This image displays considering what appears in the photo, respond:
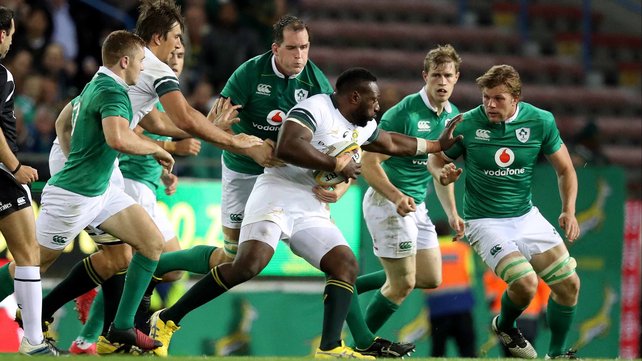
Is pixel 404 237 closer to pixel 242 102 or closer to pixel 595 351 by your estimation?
pixel 242 102

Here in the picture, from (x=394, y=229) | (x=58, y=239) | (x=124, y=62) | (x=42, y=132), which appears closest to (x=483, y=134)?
(x=394, y=229)

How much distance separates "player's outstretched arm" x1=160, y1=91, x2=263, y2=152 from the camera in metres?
8.12

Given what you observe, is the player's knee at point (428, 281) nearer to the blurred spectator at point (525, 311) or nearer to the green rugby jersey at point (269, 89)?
the green rugby jersey at point (269, 89)

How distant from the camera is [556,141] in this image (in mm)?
9602

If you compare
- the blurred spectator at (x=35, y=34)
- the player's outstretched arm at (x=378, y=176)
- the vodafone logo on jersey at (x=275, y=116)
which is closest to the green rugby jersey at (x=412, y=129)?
the player's outstretched arm at (x=378, y=176)

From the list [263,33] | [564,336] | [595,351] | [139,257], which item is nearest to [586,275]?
[595,351]

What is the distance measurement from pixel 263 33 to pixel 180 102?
7.70 metres

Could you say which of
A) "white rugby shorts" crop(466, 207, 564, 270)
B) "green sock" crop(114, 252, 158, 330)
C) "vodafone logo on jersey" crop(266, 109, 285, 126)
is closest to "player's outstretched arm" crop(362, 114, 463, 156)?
"vodafone logo on jersey" crop(266, 109, 285, 126)

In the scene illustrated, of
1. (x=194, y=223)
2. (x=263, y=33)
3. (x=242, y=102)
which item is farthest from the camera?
(x=263, y=33)

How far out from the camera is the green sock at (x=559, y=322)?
9.55 meters

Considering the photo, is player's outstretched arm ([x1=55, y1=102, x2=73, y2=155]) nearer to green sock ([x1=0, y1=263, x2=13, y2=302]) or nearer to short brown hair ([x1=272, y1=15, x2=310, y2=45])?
green sock ([x1=0, y1=263, x2=13, y2=302])

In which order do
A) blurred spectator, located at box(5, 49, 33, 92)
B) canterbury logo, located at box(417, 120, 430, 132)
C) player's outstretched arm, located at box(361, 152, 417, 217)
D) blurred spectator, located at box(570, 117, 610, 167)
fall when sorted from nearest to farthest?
player's outstretched arm, located at box(361, 152, 417, 217) < canterbury logo, located at box(417, 120, 430, 132) < blurred spectator, located at box(5, 49, 33, 92) < blurred spectator, located at box(570, 117, 610, 167)

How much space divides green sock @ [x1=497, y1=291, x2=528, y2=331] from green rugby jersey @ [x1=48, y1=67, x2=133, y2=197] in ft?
10.4

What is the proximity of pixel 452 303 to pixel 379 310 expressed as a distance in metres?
2.72
